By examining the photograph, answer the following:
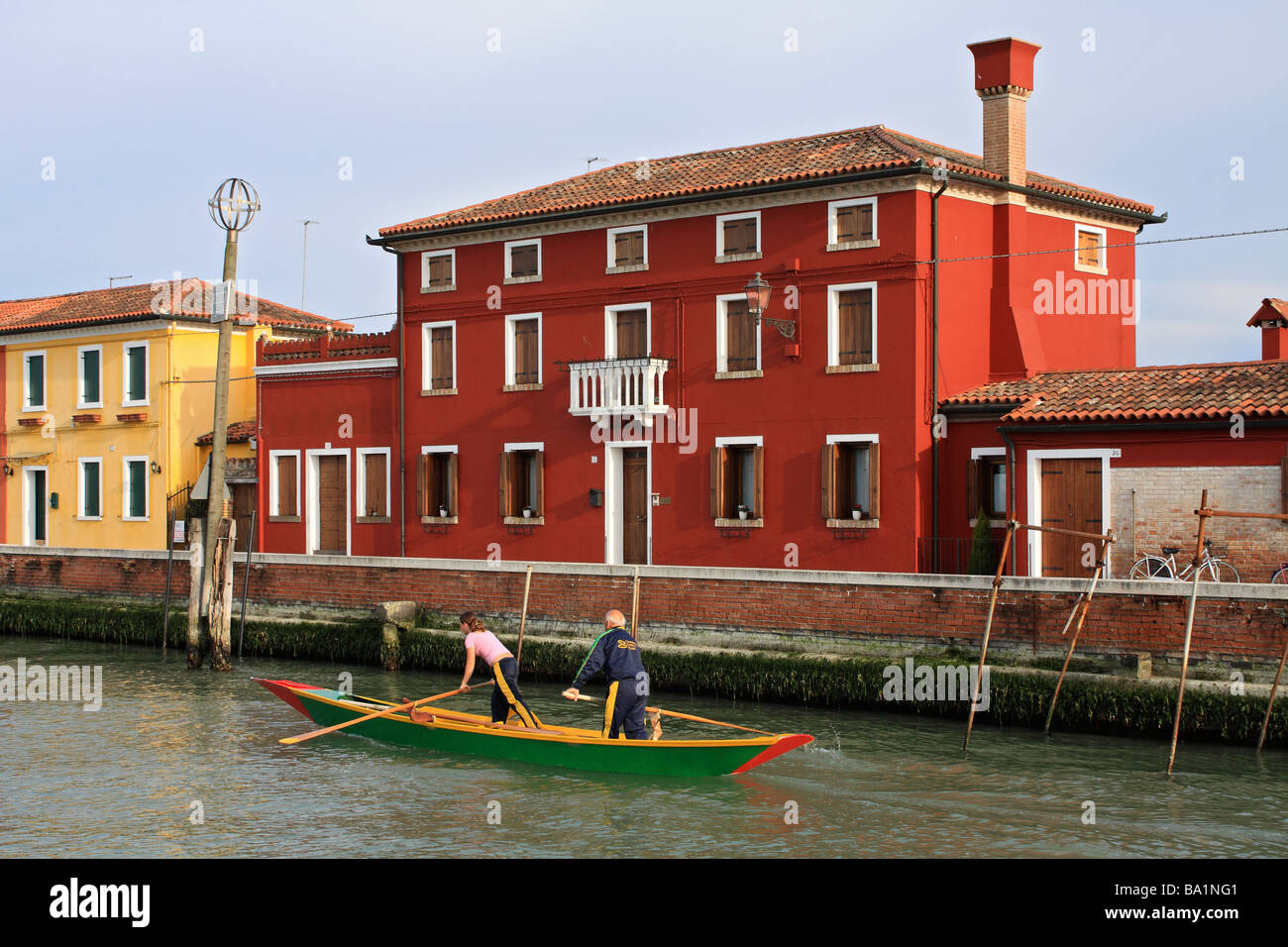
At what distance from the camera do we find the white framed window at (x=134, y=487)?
115 ft

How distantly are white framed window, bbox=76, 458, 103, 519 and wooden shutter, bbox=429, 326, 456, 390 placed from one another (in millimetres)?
11876

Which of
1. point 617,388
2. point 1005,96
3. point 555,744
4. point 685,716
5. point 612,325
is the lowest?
point 555,744

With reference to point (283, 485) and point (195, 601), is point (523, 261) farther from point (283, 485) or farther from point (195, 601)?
point (195, 601)

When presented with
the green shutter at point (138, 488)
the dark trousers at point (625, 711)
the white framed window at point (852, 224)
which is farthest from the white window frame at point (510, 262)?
the dark trousers at point (625, 711)

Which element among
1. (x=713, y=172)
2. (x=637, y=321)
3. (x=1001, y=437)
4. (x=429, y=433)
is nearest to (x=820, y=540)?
(x=1001, y=437)

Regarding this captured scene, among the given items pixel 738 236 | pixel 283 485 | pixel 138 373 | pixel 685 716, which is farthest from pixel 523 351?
pixel 685 716

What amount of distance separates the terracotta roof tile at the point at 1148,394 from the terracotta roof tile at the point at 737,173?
400 centimetres

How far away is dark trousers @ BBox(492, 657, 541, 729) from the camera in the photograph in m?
16.9

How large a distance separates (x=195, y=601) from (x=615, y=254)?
Answer: 10.1m

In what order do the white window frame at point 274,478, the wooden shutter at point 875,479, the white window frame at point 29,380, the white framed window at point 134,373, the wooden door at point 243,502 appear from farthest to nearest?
the white window frame at point 29,380
the white framed window at point 134,373
the wooden door at point 243,502
the white window frame at point 274,478
the wooden shutter at point 875,479

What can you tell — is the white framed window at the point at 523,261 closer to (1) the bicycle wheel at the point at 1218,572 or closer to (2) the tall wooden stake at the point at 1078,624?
(2) the tall wooden stake at the point at 1078,624

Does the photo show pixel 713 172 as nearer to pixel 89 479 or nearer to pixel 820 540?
pixel 820 540

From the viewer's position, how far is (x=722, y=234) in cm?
2556

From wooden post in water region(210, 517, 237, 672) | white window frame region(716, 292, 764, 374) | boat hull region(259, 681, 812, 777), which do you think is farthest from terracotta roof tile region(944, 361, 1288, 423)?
wooden post in water region(210, 517, 237, 672)
